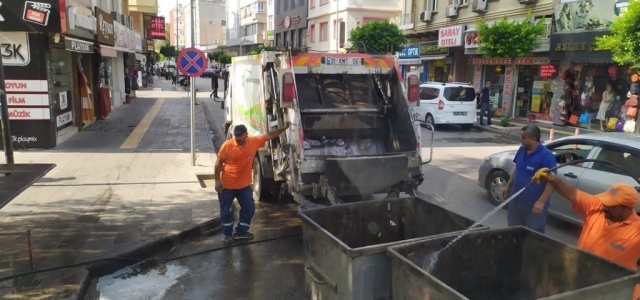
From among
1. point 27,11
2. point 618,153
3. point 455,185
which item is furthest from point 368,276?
point 27,11

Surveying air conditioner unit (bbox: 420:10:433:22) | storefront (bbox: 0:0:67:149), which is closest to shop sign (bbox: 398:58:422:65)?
air conditioner unit (bbox: 420:10:433:22)

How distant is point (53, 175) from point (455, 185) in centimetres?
754

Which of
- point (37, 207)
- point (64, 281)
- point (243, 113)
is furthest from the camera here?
point (243, 113)

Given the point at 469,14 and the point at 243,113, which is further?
the point at 469,14

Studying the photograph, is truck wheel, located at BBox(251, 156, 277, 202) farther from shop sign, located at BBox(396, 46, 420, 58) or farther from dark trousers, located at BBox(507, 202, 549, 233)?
shop sign, located at BBox(396, 46, 420, 58)

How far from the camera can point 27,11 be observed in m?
9.89

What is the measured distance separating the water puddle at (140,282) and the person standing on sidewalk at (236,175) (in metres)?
0.98

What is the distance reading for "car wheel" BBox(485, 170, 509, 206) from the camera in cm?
799

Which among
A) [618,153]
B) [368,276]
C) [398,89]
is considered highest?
[398,89]

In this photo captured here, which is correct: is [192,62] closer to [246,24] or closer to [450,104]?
[450,104]

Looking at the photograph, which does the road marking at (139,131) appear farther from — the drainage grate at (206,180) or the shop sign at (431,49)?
the shop sign at (431,49)

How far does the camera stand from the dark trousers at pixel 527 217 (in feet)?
16.3

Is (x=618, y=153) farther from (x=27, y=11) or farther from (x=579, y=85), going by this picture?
(x=579, y=85)

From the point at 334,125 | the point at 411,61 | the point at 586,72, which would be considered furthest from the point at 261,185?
the point at 411,61
